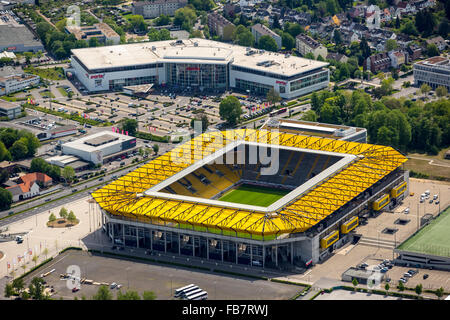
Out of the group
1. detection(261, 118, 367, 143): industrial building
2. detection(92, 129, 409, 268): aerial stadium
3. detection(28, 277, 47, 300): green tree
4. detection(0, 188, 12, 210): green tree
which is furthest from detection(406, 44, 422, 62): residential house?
detection(28, 277, 47, 300): green tree

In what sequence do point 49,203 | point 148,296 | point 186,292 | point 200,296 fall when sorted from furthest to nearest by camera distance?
1. point 49,203
2. point 186,292
3. point 200,296
4. point 148,296

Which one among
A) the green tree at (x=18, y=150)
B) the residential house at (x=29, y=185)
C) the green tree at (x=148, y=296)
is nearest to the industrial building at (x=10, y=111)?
the green tree at (x=18, y=150)

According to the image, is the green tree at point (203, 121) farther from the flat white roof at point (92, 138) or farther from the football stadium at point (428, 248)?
the football stadium at point (428, 248)

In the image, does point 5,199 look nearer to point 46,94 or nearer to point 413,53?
point 46,94

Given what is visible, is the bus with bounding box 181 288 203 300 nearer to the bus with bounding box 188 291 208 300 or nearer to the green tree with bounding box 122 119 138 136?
the bus with bounding box 188 291 208 300

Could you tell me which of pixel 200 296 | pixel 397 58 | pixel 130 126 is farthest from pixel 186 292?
pixel 397 58

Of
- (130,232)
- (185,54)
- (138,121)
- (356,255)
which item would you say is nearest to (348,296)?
(356,255)

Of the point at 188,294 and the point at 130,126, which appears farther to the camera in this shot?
the point at 130,126
